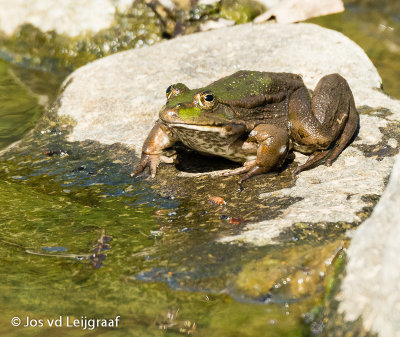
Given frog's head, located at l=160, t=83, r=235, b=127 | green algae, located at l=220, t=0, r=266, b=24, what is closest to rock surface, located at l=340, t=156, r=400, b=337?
frog's head, located at l=160, t=83, r=235, b=127

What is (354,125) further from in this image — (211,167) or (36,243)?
(36,243)

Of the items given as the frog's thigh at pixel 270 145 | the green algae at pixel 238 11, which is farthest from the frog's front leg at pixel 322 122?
the green algae at pixel 238 11

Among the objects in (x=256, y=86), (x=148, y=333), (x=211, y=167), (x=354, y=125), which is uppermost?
(x=256, y=86)

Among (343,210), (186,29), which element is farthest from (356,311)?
(186,29)

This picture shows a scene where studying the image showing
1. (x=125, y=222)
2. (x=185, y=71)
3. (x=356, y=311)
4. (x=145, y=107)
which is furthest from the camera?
(x=185, y=71)

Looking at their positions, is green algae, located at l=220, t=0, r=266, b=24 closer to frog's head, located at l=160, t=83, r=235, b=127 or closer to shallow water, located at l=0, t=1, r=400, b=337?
shallow water, located at l=0, t=1, r=400, b=337

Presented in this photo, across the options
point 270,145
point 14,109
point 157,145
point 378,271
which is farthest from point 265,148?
point 14,109
